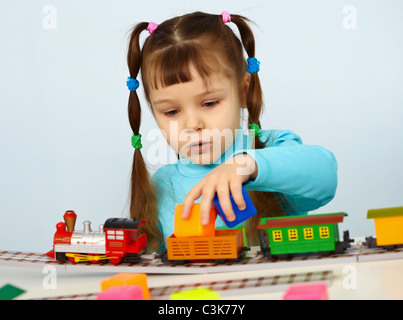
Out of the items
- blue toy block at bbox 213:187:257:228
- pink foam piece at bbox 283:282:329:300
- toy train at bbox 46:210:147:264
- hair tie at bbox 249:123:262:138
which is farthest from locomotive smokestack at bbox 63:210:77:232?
pink foam piece at bbox 283:282:329:300

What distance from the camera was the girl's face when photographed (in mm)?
1425

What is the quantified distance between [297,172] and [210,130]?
0.25 m

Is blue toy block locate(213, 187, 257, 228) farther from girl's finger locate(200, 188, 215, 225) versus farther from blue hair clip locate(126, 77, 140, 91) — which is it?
blue hair clip locate(126, 77, 140, 91)

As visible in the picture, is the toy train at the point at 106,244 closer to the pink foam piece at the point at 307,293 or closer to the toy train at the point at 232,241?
the toy train at the point at 232,241

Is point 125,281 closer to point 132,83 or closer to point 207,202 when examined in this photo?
point 207,202

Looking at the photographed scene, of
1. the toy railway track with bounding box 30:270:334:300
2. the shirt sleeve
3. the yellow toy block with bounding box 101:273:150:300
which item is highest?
the shirt sleeve

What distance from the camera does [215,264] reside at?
123 centimetres

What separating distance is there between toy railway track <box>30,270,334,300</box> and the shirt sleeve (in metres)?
0.26

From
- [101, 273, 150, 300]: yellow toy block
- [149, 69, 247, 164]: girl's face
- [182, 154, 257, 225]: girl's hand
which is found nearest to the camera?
[101, 273, 150, 300]: yellow toy block

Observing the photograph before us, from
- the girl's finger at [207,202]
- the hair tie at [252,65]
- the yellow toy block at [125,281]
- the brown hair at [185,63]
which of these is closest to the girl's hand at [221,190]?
the girl's finger at [207,202]

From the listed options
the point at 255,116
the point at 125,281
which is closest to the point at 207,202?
the point at 125,281

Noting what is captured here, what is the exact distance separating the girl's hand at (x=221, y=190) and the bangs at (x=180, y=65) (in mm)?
323
